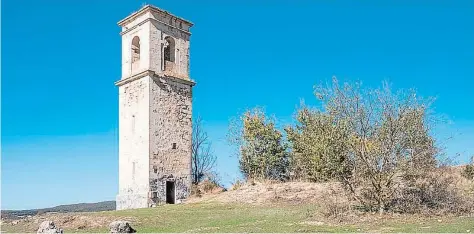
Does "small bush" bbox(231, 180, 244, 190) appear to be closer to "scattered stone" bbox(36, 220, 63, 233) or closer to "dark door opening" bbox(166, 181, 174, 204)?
"dark door opening" bbox(166, 181, 174, 204)

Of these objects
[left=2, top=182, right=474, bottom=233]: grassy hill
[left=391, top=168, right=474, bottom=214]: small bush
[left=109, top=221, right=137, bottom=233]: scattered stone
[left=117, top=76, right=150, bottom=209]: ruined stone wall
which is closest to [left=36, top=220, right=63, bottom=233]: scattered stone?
[left=109, top=221, right=137, bottom=233]: scattered stone

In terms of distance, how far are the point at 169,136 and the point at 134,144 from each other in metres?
2.32

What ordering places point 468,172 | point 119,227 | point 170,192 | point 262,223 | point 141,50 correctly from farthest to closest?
point 141,50
point 170,192
point 468,172
point 262,223
point 119,227

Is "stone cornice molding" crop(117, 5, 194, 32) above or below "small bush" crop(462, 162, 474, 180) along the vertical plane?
above

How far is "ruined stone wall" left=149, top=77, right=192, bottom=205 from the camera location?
105ft

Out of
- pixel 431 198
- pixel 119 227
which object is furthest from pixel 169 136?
pixel 431 198

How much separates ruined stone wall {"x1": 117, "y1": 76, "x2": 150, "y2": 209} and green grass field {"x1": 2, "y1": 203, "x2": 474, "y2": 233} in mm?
9201

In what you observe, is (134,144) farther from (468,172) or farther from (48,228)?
(468,172)

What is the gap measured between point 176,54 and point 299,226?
2143cm

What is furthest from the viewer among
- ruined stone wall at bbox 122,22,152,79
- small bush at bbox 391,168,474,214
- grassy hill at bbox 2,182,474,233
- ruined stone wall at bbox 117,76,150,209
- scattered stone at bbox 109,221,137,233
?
ruined stone wall at bbox 122,22,152,79

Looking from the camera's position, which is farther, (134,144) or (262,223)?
(134,144)

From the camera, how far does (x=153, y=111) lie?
32.2 meters

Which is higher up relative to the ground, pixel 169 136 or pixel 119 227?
pixel 169 136

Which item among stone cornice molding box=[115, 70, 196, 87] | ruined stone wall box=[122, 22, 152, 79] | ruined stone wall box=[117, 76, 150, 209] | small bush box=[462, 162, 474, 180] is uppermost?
ruined stone wall box=[122, 22, 152, 79]
